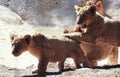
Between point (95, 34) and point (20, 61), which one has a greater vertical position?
point (95, 34)

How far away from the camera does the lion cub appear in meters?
8.85

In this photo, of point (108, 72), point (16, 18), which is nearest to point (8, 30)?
point (16, 18)

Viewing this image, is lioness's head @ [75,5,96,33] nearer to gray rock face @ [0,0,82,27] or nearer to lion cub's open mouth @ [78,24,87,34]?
lion cub's open mouth @ [78,24,87,34]

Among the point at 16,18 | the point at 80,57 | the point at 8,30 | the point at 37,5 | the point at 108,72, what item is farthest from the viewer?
the point at 37,5

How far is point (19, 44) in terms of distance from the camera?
8.81m

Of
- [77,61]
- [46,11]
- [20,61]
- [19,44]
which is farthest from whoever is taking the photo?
[46,11]

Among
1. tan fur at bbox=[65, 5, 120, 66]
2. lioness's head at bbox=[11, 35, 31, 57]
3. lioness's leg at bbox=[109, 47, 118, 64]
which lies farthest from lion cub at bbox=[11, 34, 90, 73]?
lioness's leg at bbox=[109, 47, 118, 64]

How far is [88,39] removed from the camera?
9734 millimetres

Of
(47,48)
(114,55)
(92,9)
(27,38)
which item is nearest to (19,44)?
(27,38)

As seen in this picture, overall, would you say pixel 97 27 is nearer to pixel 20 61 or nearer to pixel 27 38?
pixel 27 38

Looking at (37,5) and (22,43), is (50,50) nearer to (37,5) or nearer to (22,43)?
(22,43)

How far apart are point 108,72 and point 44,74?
50.2 inches

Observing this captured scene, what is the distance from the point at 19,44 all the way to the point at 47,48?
0.65m

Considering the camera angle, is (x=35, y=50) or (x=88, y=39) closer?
(x=35, y=50)
